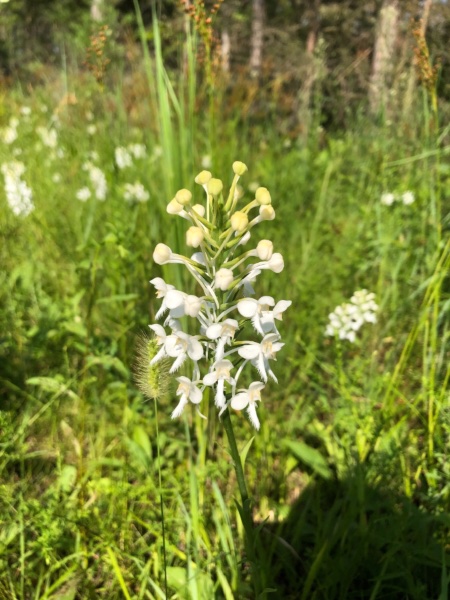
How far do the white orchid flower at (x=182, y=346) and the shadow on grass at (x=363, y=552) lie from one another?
2.58ft

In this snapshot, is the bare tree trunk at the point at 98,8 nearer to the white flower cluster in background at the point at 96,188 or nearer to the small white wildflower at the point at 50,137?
the small white wildflower at the point at 50,137

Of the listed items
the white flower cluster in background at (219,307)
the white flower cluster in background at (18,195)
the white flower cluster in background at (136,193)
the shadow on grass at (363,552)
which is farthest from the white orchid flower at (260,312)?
the white flower cluster in background at (18,195)

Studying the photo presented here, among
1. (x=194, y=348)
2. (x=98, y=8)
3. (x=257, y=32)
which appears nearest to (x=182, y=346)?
(x=194, y=348)

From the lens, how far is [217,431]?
219 cm

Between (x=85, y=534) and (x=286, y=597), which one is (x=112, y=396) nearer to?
(x=85, y=534)

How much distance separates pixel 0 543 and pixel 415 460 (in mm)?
1567

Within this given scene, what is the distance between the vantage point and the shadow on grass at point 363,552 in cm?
147

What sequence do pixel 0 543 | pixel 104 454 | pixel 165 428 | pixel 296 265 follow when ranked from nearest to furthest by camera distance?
pixel 0 543 < pixel 104 454 < pixel 165 428 < pixel 296 265

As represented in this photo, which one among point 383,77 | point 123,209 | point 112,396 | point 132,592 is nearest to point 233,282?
point 132,592

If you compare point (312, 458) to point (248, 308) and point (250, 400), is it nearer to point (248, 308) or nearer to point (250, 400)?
point (250, 400)

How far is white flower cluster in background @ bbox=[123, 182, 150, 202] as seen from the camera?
3.00 meters

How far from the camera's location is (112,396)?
2.18 metres

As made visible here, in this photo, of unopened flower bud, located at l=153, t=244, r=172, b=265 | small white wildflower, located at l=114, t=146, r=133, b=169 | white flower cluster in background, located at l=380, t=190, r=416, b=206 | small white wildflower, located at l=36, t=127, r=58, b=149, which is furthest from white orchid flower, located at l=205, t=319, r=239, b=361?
small white wildflower, located at l=36, t=127, r=58, b=149

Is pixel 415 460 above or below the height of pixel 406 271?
below
